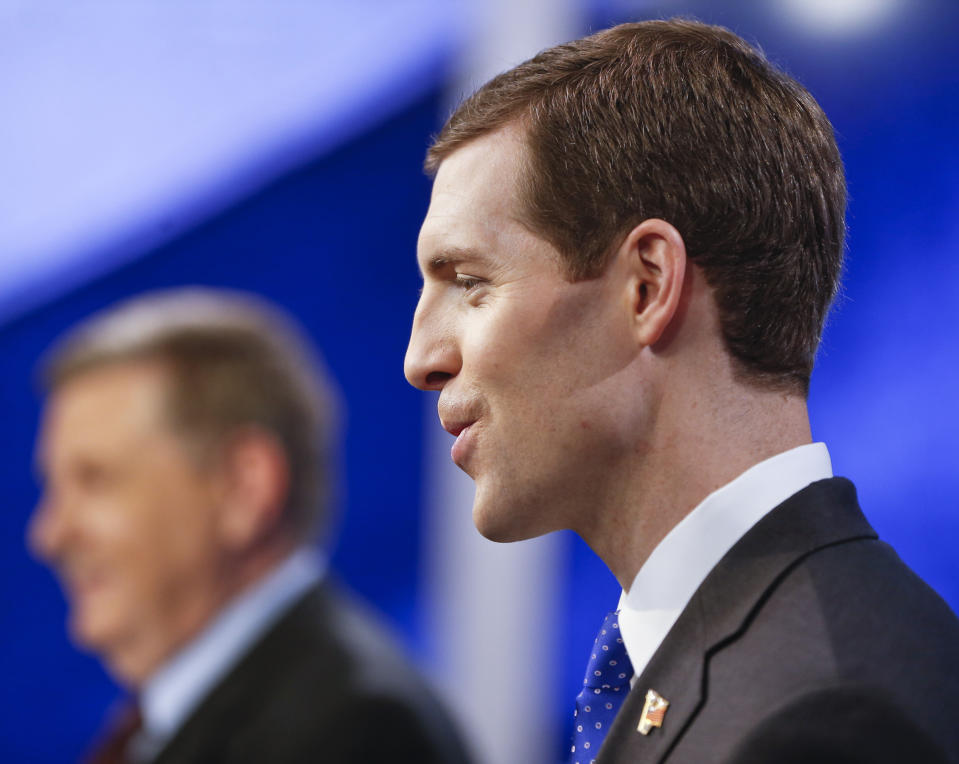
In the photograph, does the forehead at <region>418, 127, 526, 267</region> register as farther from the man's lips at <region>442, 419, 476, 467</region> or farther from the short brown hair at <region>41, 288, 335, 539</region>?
the short brown hair at <region>41, 288, 335, 539</region>

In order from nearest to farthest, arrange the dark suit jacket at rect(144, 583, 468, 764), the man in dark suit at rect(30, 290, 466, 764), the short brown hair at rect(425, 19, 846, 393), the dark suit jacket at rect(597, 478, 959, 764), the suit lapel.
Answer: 1. the dark suit jacket at rect(597, 478, 959, 764)
2. the suit lapel
3. the short brown hair at rect(425, 19, 846, 393)
4. the dark suit jacket at rect(144, 583, 468, 764)
5. the man in dark suit at rect(30, 290, 466, 764)

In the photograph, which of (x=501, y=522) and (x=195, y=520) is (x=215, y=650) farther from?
(x=501, y=522)

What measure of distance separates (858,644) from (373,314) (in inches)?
107

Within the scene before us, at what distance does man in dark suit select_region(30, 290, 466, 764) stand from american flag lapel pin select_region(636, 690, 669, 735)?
98 cm

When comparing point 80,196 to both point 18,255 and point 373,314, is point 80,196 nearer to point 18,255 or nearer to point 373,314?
point 18,255

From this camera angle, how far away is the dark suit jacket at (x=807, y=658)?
0.84 meters

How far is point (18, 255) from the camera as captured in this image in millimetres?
3613

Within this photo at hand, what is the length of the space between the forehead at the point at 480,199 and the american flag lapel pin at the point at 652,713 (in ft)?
1.57

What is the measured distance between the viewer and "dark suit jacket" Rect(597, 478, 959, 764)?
84 centimetres

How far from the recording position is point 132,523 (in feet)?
7.22

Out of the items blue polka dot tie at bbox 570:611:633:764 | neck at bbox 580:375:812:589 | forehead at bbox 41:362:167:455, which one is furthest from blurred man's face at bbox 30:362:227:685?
neck at bbox 580:375:812:589

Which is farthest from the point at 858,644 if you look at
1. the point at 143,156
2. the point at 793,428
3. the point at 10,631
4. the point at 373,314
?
the point at 143,156

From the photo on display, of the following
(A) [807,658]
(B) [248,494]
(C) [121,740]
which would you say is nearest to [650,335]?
(A) [807,658]

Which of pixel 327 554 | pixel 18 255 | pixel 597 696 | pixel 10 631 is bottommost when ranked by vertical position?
pixel 327 554
